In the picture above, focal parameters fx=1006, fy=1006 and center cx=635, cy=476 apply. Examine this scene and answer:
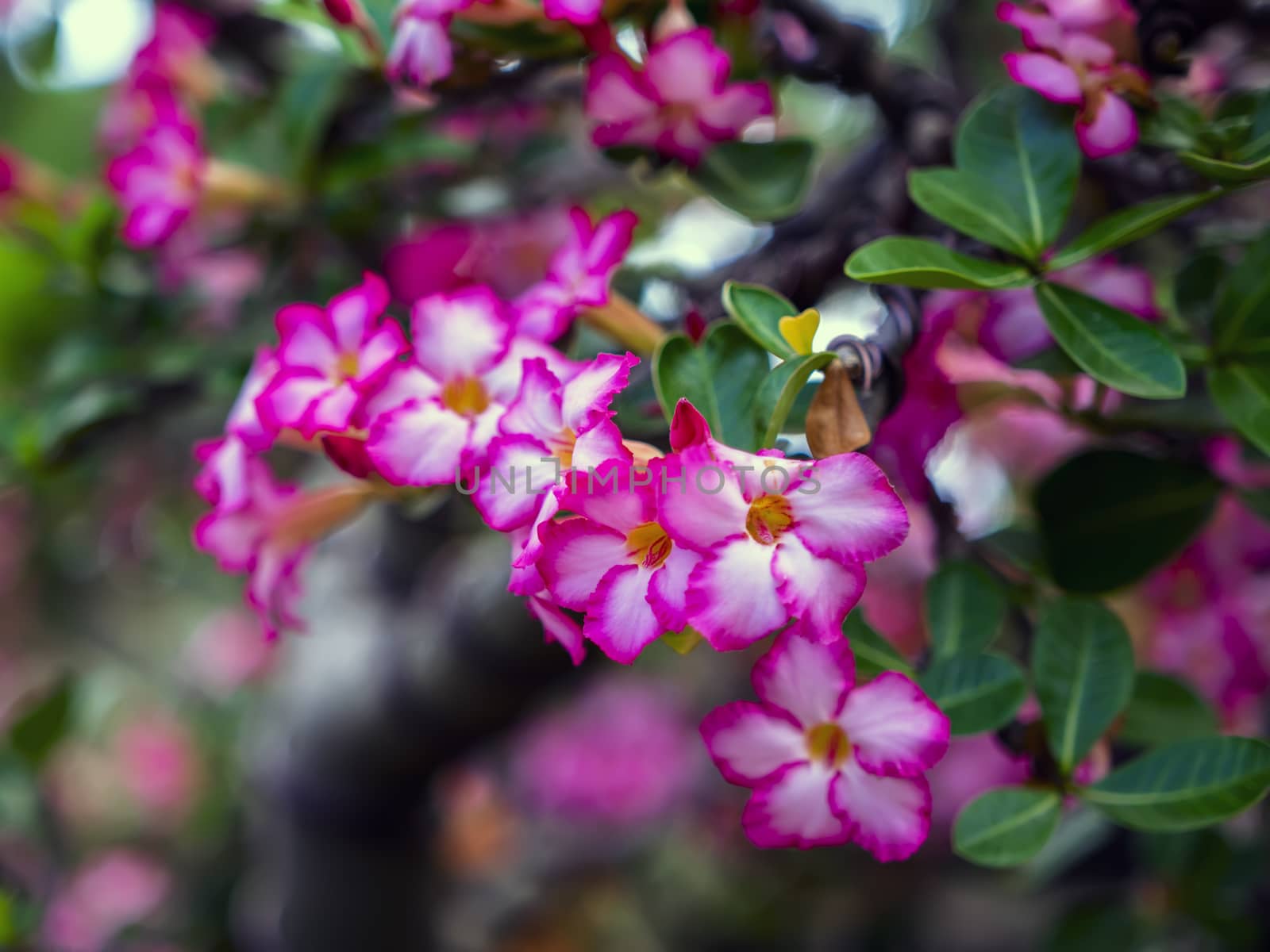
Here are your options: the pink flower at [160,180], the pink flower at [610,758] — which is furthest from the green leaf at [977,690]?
the pink flower at [610,758]

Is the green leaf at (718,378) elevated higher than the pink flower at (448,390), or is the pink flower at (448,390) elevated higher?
the green leaf at (718,378)

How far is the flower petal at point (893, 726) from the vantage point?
1.19 ft

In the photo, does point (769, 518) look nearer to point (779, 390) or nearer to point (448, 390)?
point (779, 390)

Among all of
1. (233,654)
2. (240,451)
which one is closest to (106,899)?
(233,654)

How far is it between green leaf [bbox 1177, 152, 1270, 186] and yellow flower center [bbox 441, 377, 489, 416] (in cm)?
31

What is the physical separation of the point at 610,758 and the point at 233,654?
810 millimetres

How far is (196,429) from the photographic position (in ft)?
4.63

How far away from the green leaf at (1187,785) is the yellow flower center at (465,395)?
0.32 metres

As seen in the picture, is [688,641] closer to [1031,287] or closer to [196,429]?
[1031,287]

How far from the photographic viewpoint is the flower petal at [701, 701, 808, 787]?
38cm

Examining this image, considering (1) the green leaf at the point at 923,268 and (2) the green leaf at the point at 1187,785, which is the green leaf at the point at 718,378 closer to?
(1) the green leaf at the point at 923,268

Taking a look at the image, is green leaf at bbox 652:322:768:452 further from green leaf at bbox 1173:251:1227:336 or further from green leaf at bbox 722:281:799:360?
green leaf at bbox 1173:251:1227:336

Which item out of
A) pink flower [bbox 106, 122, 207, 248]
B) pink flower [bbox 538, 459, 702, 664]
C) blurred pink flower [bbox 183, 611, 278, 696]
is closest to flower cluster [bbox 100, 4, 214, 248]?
pink flower [bbox 106, 122, 207, 248]

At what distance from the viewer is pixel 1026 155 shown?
48cm
